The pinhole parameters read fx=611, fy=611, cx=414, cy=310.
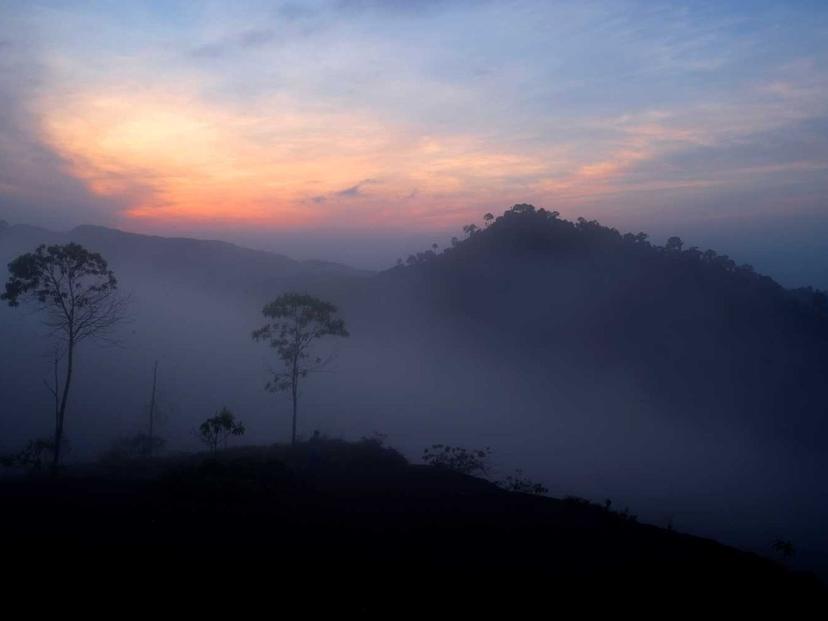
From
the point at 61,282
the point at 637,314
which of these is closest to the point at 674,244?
the point at 637,314

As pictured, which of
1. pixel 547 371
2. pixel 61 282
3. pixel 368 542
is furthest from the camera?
pixel 547 371

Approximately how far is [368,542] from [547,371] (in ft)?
170

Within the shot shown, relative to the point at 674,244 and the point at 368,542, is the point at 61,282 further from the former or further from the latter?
the point at 674,244

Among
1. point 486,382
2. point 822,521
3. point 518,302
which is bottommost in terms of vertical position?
point 822,521

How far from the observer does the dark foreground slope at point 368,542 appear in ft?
36.3

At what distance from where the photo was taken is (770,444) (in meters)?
52.9

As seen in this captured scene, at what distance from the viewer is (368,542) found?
13.6m

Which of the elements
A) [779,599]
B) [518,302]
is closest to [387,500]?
[779,599]

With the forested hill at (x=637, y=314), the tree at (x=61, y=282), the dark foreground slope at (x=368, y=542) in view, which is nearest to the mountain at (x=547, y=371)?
the forested hill at (x=637, y=314)

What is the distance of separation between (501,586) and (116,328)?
6399cm

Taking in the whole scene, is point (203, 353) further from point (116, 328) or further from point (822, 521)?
point (822, 521)

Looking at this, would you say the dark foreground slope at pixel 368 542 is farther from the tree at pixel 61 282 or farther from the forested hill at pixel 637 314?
the forested hill at pixel 637 314

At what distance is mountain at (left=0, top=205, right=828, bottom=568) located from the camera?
4309cm

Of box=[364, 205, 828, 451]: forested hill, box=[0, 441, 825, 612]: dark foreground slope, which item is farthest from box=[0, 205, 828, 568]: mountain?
box=[0, 441, 825, 612]: dark foreground slope
